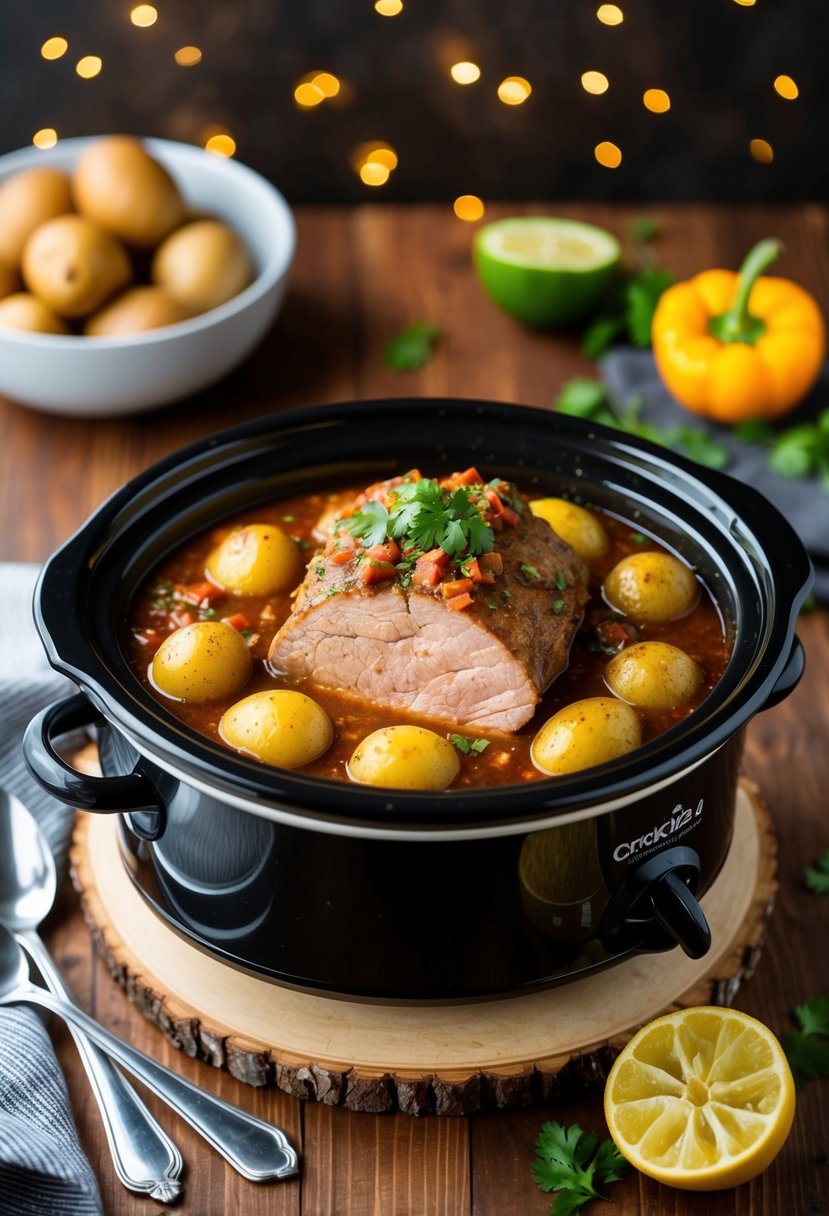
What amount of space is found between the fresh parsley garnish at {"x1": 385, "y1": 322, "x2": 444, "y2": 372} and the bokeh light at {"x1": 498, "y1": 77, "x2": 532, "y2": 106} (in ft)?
3.45

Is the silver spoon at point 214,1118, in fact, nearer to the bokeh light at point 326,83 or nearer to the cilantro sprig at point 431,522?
the cilantro sprig at point 431,522

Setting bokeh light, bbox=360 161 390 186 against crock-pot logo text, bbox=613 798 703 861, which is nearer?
crock-pot logo text, bbox=613 798 703 861

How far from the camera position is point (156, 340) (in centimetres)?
368

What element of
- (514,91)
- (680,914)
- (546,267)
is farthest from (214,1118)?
(514,91)

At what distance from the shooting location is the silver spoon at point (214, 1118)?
7.55ft

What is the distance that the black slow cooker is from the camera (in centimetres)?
206

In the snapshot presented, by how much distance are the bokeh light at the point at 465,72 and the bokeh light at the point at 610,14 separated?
431mm

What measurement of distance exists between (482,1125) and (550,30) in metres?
3.60

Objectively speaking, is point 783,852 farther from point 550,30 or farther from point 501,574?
point 550,30

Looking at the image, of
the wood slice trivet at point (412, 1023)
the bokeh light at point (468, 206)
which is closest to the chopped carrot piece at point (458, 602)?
the wood slice trivet at point (412, 1023)

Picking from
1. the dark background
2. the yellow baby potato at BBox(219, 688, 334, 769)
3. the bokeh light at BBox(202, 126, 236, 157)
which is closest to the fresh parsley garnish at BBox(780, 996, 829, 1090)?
the yellow baby potato at BBox(219, 688, 334, 769)

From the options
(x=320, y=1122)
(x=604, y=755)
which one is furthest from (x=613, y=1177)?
(x=604, y=755)

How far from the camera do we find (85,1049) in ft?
8.04

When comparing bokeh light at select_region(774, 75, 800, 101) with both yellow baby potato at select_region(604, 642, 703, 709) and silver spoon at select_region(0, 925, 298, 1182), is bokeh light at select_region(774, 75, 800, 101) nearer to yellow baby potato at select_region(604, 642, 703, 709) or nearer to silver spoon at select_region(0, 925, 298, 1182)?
yellow baby potato at select_region(604, 642, 703, 709)
